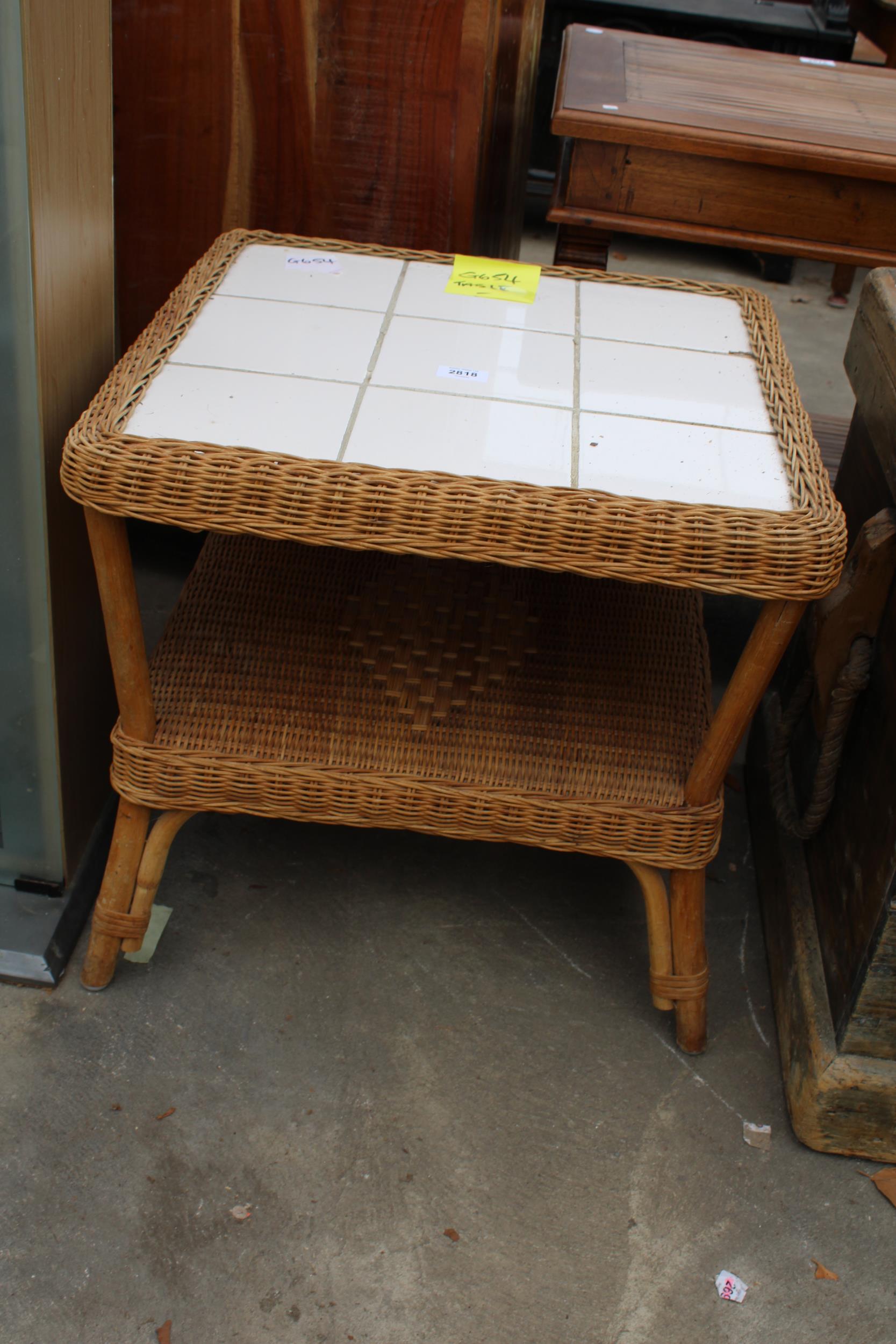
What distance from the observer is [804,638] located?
5.65ft

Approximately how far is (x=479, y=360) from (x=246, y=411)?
0.99 feet

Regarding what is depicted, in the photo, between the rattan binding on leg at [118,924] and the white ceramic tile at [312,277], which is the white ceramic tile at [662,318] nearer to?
the white ceramic tile at [312,277]

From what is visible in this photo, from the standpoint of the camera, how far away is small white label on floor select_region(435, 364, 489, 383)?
4.15 feet

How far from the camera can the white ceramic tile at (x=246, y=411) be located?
3.63ft

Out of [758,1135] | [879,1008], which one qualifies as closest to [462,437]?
[879,1008]

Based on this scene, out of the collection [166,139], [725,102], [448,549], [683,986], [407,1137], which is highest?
[725,102]

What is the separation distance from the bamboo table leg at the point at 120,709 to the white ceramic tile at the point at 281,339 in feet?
0.76

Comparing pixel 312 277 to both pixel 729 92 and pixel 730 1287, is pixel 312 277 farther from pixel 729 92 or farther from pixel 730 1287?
pixel 730 1287

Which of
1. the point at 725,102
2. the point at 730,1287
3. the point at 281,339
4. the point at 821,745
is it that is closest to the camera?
the point at 730,1287

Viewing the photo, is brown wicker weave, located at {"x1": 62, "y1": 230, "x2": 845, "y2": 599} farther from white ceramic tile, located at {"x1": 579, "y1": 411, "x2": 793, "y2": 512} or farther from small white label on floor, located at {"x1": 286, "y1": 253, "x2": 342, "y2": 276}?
small white label on floor, located at {"x1": 286, "y1": 253, "x2": 342, "y2": 276}

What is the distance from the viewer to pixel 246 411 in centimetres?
115

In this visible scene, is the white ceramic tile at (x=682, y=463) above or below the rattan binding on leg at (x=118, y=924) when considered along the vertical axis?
above

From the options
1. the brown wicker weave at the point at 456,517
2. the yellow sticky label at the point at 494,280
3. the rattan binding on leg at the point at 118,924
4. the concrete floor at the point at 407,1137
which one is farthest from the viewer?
the yellow sticky label at the point at 494,280

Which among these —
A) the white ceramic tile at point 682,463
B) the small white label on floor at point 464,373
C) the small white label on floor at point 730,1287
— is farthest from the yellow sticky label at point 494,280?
the small white label on floor at point 730,1287
